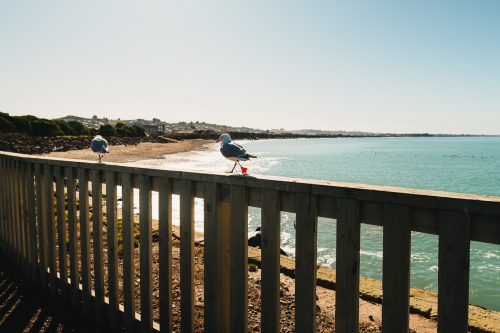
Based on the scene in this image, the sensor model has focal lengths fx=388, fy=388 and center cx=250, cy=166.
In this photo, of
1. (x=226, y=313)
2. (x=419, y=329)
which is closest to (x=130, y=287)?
(x=226, y=313)

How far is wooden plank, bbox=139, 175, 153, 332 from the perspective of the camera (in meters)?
3.20

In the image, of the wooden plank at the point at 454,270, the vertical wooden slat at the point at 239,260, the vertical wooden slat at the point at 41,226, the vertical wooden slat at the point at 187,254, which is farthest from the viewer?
the vertical wooden slat at the point at 41,226

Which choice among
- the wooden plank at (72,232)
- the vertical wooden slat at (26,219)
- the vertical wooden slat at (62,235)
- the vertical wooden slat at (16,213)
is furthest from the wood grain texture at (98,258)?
the vertical wooden slat at (16,213)

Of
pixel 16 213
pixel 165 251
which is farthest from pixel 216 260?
pixel 16 213

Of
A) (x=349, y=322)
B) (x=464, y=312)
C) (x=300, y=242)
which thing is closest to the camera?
(x=464, y=312)

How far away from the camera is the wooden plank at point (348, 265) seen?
2.12 m

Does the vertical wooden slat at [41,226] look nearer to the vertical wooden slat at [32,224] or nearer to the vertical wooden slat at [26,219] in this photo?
the vertical wooden slat at [32,224]

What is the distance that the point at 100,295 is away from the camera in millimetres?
3736

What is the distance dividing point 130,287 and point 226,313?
1.08 metres

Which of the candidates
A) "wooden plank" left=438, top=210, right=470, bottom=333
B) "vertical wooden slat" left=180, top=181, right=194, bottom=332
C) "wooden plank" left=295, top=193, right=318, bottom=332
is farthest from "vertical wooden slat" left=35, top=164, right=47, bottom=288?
"wooden plank" left=438, top=210, right=470, bottom=333

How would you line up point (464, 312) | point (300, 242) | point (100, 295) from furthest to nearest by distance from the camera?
point (100, 295), point (300, 242), point (464, 312)

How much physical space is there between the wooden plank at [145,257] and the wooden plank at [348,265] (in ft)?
5.50

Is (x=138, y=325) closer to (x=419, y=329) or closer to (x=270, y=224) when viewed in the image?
(x=270, y=224)

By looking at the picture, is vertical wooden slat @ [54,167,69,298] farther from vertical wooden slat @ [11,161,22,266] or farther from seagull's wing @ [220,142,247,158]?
seagull's wing @ [220,142,247,158]
